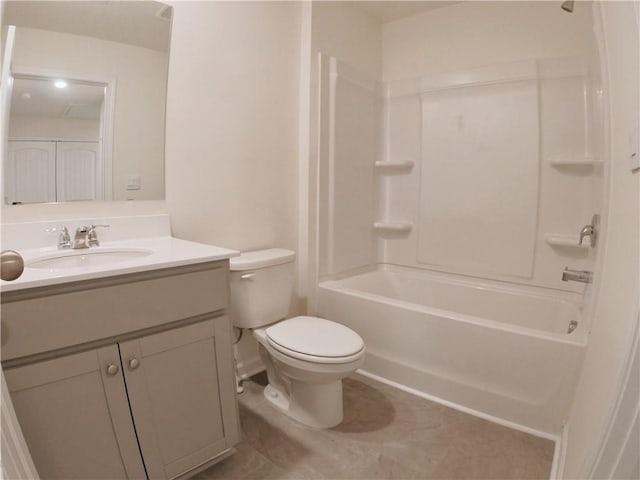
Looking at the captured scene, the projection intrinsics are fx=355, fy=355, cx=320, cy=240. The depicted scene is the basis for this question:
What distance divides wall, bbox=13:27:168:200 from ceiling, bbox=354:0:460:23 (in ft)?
5.22

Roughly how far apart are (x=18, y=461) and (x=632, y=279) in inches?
48.4

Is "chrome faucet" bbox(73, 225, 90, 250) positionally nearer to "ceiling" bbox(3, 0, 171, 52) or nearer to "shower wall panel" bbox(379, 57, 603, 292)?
"ceiling" bbox(3, 0, 171, 52)

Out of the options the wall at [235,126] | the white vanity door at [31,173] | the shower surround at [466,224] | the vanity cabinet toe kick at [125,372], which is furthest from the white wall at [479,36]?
the white vanity door at [31,173]

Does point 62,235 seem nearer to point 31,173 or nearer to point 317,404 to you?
point 31,173

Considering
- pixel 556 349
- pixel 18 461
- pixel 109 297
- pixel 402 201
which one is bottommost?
pixel 556 349

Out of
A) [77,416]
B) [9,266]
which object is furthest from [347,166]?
[9,266]

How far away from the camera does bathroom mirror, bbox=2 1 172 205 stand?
1290 millimetres

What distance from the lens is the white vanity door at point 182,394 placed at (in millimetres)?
1122

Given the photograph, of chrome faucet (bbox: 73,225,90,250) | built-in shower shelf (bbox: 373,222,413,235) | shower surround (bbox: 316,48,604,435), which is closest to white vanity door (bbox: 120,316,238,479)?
chrome faucet (bbox: 73,225,90,250)

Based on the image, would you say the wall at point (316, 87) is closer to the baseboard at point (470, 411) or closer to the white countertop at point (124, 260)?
the baseboard at point (470, 411)

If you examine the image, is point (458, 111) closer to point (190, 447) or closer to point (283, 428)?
point (283, 428)

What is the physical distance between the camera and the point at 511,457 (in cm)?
146

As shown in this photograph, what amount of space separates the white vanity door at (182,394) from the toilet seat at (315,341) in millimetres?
295

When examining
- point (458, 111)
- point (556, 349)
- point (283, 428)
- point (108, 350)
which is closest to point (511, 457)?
point (556, 349)
